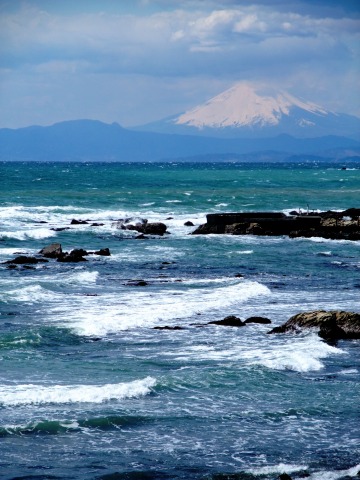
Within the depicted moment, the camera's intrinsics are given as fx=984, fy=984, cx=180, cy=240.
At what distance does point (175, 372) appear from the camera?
920 inches

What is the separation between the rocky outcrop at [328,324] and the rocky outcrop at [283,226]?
30977 mm

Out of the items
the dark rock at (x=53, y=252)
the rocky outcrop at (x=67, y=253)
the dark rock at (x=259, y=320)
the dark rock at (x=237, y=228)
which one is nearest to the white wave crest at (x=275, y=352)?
the dark rock at (x=259, y=320)

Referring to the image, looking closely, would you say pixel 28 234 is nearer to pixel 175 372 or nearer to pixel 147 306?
pixel 147 306

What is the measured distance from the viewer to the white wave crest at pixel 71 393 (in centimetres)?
2066

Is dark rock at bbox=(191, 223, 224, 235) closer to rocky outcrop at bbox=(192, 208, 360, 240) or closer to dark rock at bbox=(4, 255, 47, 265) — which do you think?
rocky outcrop at bbox=(192, 208, 360, 240)

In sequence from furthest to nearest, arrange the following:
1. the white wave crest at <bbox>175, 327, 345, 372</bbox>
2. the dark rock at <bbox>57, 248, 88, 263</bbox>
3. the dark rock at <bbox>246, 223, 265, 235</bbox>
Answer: the dark rock at <bbox>246, 223, 265, 235</bbox>, the dark rock at <bbox>57, 248, 88, 263</bbox>, the white wave crest at <bbox>175, 327, 345, 372</bbox>

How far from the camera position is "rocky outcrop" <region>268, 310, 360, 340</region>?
2755cm

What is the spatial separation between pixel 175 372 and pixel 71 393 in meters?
3.18

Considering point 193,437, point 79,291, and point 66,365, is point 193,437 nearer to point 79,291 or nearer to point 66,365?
point 66,365

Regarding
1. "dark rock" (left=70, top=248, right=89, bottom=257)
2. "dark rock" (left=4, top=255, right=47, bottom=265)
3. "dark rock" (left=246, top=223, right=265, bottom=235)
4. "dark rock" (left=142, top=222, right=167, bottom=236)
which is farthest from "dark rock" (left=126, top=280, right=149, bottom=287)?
"dark rock" (left=142, top=222, right=167, bottom=236)

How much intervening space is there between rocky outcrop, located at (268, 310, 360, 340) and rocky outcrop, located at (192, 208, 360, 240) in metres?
31.0

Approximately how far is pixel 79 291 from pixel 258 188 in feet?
313

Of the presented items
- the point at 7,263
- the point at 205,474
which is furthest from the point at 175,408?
the point at 7,263

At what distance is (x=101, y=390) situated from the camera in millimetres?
21375
